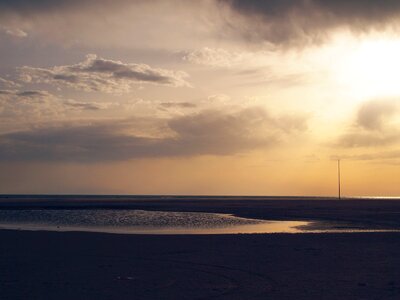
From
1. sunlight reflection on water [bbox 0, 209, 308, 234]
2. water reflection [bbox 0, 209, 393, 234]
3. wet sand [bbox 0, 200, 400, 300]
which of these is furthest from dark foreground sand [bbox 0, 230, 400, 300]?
sunlight reflection on water [bbox 0, 209, 308, 234]

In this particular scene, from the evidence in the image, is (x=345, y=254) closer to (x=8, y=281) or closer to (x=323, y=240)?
(x=323, y=240)

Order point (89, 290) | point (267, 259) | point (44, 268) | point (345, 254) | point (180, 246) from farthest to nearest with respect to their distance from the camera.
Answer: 1. point (180, 246)
2. point (345, 254)
3. point (267, 259)
4. point (44, 268)
5. point (89, 290)

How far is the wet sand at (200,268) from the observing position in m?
15.8

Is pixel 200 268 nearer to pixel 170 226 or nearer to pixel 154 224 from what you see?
pixel 170 226

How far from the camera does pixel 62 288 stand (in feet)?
54.0

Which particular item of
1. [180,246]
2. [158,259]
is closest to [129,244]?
[180,246]

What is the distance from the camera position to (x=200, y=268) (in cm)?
2027

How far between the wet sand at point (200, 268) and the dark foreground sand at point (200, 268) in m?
0.03

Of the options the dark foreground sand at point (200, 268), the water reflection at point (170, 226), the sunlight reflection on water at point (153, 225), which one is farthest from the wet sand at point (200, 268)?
the sunlight reflection on water at point (153, 225)

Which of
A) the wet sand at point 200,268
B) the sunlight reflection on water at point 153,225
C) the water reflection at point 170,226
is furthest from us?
the sunlight reflection on water at point 153,225

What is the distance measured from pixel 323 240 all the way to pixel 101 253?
12.8 meters

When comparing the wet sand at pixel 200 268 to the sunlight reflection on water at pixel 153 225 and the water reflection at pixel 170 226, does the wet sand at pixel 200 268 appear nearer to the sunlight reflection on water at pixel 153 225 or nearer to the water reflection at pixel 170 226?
the water reflection at pixel 170 226

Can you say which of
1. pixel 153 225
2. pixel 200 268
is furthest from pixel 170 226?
pixel 200 268

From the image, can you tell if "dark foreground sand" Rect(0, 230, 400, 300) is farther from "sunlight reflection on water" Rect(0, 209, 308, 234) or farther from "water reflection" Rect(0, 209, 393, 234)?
"sunlight reflection on water" Rect(0, 209, 308, 234)
